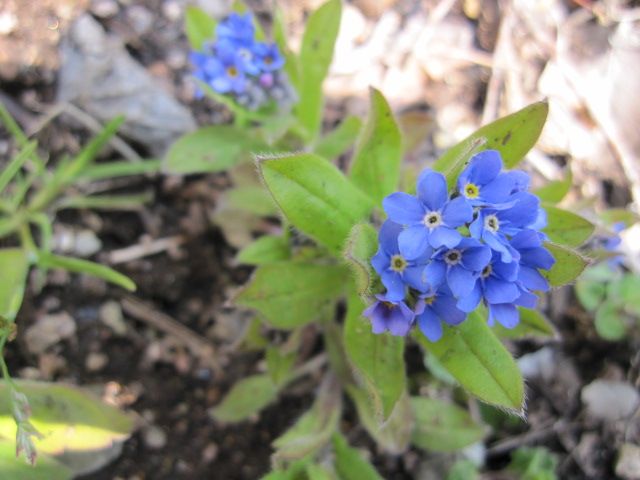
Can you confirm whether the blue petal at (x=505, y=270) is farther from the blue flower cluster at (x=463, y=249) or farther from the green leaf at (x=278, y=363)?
the green leaf at (x=278, y=363)

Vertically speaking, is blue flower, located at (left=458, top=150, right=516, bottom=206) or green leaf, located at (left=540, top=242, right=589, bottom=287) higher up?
blue flower, located at (left=458, top=150, right=516, bottom=206)

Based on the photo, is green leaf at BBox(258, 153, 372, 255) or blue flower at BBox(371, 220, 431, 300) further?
green leaf at BBox(258, 153, 372, 255)

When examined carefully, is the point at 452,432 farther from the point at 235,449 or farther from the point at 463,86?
the point at 463,86

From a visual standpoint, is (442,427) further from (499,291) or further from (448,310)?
(499,291)

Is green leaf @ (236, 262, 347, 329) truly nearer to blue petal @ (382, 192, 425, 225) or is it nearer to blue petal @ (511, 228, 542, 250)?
blue petal @ (382, 192, 425, 225)

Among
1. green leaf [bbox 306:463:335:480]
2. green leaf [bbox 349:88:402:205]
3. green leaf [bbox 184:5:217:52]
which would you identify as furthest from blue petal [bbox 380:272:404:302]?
green leaf [bbox 184:5:217:52]

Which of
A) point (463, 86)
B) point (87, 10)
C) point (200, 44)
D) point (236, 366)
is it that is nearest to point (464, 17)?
point (463, 86)

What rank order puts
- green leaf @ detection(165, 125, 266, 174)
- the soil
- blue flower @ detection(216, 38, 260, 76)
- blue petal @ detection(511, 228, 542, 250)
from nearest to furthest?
blue petal @ detection(511, 228, 542, 250) → blue flower @ detection(216, 38, 260, 76) → green leaf @ detection(165, 125, 266, 174) → the soil
